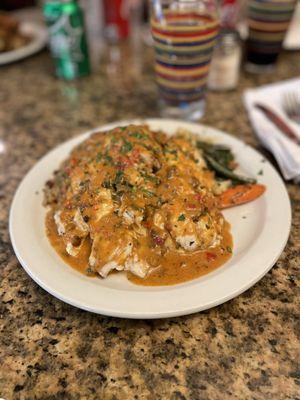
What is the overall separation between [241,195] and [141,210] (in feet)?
1.11

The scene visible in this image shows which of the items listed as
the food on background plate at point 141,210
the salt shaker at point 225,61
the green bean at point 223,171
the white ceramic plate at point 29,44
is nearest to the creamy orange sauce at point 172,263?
the food on background plate at point 141,210

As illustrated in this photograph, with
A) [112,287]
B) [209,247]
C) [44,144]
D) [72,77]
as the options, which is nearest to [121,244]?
[112,287]

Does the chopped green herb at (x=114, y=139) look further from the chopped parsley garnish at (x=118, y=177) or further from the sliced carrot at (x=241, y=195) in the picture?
the sliced carrot at (x=241, y=195)

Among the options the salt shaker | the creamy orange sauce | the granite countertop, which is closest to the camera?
the granite countertop

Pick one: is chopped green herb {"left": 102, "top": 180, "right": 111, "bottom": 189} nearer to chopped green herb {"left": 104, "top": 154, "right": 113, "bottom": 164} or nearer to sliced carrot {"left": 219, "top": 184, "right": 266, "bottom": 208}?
chopped green herb {"left": 104, "top": 154, "right": 113, "bottom": 164}

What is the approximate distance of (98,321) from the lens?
3.02ft

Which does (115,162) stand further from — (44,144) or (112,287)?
(44,144)

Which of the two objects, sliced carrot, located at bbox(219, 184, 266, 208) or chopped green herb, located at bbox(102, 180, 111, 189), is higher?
chopped green herb, located at bbox(102, 180, 111, 189)

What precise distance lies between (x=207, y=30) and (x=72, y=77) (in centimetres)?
86

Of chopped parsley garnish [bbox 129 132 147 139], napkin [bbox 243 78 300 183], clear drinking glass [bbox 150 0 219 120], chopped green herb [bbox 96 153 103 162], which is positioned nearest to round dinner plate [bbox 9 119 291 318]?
napkin [bbox 243 78 300 183]

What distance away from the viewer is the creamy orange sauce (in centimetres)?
94

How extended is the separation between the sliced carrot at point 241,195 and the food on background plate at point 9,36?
5.33 feet

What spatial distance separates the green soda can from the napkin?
821mm

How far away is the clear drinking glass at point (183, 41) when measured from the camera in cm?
142
